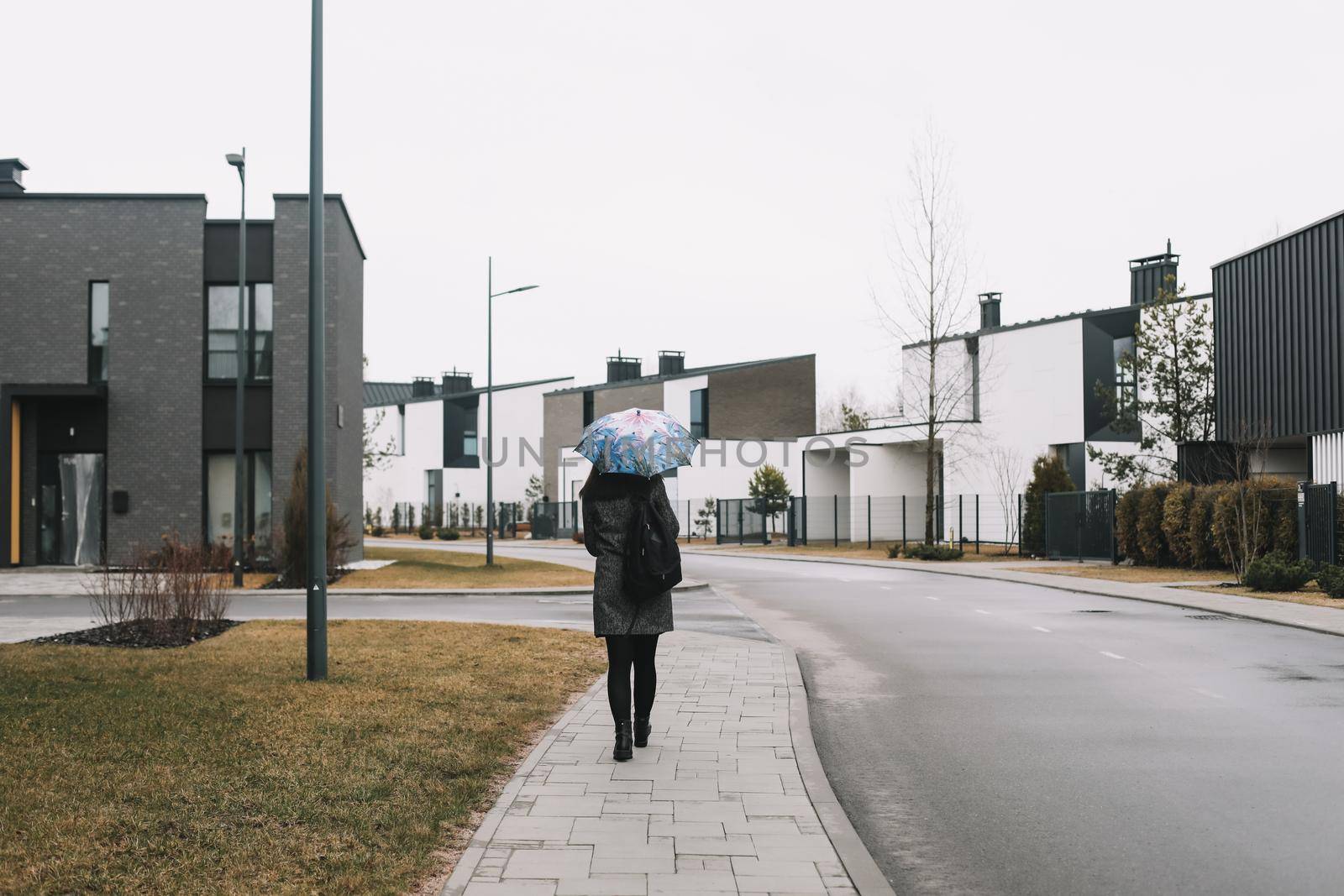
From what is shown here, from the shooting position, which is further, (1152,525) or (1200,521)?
(1152,525)

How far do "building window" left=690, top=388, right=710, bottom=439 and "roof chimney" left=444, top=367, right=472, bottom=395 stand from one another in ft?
77.6

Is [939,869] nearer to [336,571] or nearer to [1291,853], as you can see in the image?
[1291,853]

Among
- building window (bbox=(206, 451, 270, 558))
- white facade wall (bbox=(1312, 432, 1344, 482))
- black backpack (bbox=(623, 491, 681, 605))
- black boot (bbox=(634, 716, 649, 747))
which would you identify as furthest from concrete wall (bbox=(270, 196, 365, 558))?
white facade wall (bbox=(1312, 432, 1344, 482))

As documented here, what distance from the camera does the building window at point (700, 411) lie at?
194ft

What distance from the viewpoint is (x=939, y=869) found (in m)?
5.12

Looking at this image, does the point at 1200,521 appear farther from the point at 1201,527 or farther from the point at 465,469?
the point at 465,469

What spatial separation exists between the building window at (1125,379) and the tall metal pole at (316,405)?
3047cm

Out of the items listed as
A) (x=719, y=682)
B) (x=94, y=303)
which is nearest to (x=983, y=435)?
(x=94, y=303)

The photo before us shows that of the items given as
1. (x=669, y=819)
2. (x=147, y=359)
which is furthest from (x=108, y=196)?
(x=669, y=819)

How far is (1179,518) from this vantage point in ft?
91.3

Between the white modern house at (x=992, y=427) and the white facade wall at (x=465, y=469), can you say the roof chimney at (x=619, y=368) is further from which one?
the white modern house at (x=992, y=427)

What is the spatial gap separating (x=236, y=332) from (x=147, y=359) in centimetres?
210

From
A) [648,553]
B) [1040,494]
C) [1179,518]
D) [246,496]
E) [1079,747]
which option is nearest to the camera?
[648,553]

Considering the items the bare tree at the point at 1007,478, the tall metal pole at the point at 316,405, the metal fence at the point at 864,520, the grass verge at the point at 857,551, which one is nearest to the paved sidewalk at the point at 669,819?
the tall metal pole at the point at 316,405
